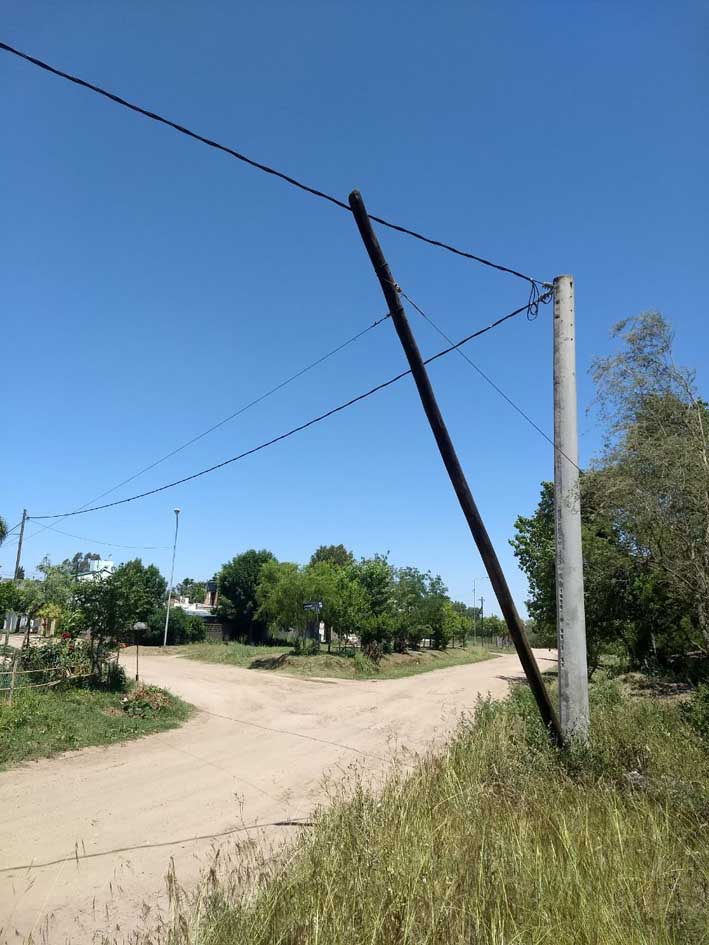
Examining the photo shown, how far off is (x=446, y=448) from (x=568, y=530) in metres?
2.49

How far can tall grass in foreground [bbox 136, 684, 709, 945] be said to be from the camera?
12.1 ft

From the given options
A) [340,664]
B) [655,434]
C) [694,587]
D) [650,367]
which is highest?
[650,367]

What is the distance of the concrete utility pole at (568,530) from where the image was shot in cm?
797

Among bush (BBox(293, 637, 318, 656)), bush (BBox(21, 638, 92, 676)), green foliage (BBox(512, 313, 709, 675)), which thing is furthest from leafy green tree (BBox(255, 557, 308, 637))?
green foliage (BBox(512, 313, 709, 675))

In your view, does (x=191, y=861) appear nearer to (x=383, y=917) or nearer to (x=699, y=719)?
(x=383, y=917)

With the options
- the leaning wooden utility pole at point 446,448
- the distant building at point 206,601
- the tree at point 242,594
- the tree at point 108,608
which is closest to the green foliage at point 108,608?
the tree at point 108,608

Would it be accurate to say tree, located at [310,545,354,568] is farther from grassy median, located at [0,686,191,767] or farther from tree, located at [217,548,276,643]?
grassy median, located at [0,686,191,767]

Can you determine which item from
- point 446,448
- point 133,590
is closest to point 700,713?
point 446,448

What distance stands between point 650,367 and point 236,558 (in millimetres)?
50648

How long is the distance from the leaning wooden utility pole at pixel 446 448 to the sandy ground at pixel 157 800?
12.0 ft

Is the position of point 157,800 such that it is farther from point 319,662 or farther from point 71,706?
point 319,662

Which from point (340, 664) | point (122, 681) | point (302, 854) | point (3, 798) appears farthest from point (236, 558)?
point (302, 854)

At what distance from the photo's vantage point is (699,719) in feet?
28.4

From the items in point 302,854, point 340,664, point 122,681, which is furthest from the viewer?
point 340,664
